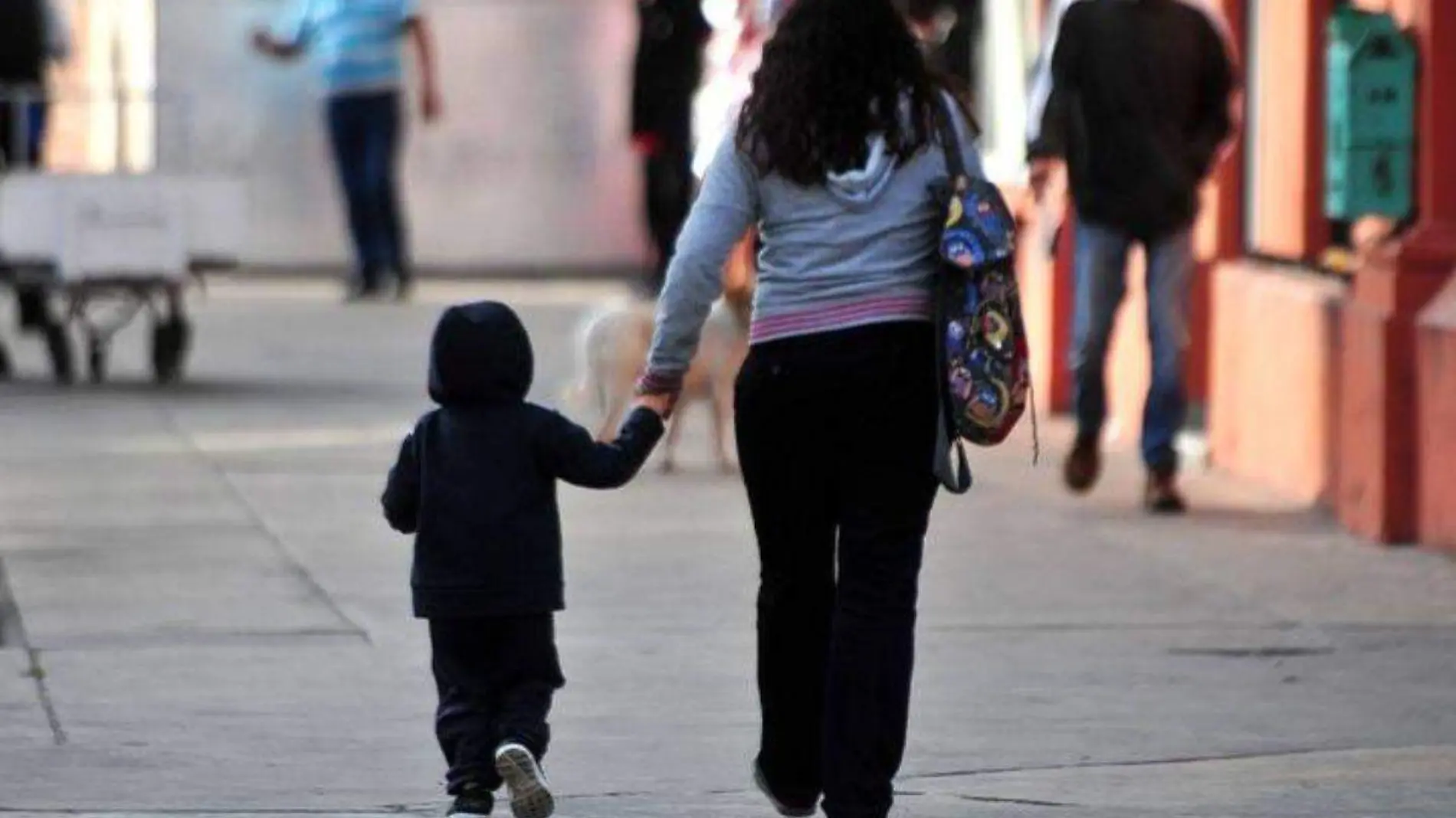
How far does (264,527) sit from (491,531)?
5.16 m

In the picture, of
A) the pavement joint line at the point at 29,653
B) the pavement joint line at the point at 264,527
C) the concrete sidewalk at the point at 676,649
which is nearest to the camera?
the concrete sidewalk at the point at 676,649

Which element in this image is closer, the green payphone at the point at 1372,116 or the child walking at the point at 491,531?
the child walking at the point at 491,531

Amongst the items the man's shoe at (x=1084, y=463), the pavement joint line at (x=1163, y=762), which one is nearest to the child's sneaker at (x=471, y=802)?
the pavement joint line at (x=1163, y=762)

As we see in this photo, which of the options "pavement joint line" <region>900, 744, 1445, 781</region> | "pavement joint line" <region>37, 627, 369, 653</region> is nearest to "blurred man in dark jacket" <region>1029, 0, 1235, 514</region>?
"pavement joint line" <region>37, 627, 369, 653</region>

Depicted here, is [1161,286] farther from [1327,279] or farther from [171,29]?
[171,29]

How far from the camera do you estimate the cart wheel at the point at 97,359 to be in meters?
16.9

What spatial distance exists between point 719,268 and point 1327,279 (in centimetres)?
617

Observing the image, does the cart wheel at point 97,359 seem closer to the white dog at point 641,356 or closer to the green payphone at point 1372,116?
the white dog at point 641,356

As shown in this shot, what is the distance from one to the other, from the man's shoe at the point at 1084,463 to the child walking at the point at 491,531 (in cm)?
580

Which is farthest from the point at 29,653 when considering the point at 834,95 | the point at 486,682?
the point at 834,95

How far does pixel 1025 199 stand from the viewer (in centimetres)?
1623

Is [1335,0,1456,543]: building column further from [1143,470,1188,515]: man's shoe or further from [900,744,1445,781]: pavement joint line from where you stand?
[900,744,1445,781]: pavement joint line

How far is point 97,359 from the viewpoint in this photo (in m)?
16.9

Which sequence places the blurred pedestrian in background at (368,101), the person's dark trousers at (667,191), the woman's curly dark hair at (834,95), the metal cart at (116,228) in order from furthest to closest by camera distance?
the blurred pedestrian in background at (368,101), the person's dark trousers at (667,191), the metal cart at (116,228), the woman's curly dark hair at (834,95)
